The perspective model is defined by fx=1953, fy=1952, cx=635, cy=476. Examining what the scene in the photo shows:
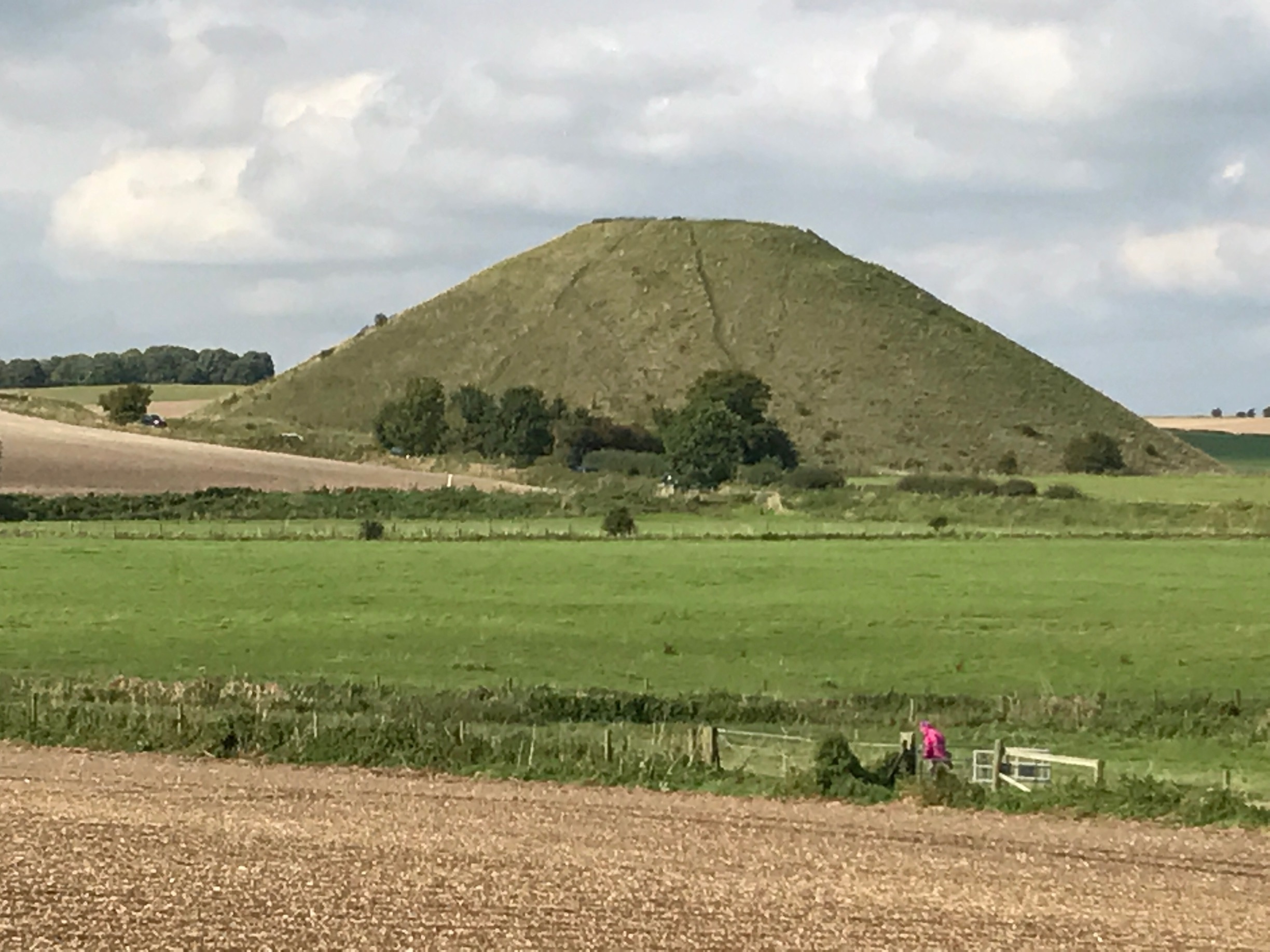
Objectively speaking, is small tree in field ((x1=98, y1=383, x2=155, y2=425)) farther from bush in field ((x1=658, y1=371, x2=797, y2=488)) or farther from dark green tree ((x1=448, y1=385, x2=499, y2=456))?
bush in field ((x1=658, y1=371, x2=797, y2=488))

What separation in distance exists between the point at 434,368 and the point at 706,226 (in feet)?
119

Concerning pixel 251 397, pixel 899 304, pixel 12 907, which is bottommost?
pixel 12 907

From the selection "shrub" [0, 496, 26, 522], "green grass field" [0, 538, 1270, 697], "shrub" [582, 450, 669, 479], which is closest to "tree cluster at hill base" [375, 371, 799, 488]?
"shrub" [582, 450, 669, 479]

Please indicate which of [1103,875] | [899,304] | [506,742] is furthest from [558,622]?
[899,304]

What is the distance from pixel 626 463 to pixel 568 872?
4117 inches

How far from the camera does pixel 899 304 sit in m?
172

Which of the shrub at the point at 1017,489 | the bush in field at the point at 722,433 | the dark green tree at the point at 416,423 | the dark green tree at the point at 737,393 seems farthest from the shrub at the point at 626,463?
the shrub at the point at 1017,489

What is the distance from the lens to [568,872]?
67.4 ft

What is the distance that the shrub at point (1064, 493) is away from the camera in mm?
98963

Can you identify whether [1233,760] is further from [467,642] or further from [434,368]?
[434,368]

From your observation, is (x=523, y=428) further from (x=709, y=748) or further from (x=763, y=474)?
(x=709, y=748)

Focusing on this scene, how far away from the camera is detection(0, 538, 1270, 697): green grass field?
40.0 metres

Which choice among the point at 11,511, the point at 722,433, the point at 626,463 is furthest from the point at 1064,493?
the point at 11,511

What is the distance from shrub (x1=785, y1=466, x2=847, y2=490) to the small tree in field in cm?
5183
